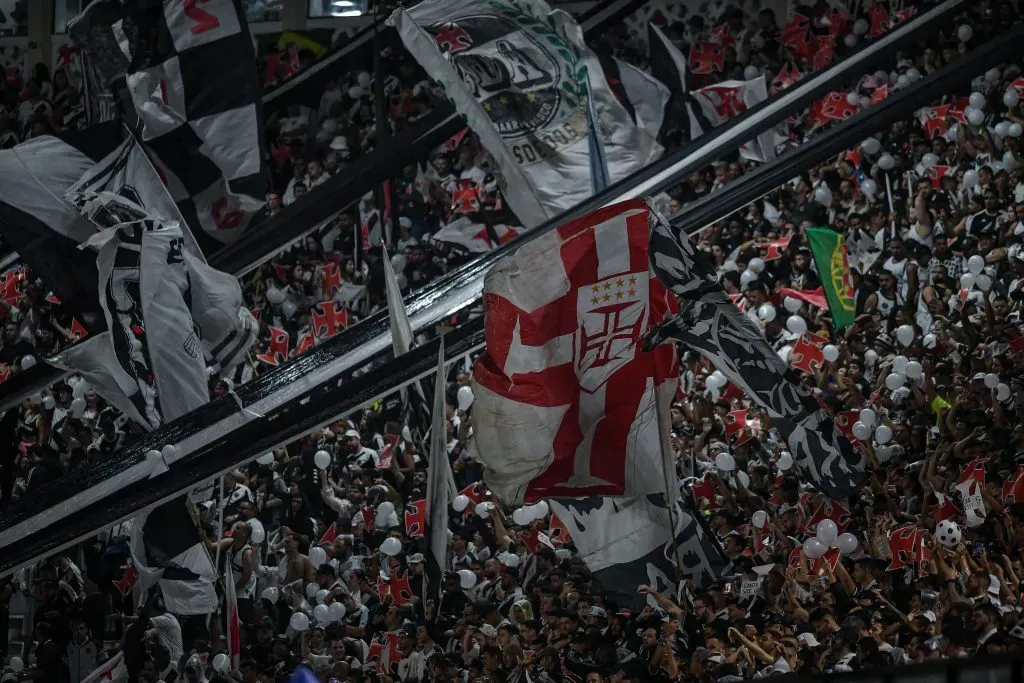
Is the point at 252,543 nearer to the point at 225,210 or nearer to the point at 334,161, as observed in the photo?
the point at 225,210

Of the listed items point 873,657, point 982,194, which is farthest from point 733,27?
point 873,657

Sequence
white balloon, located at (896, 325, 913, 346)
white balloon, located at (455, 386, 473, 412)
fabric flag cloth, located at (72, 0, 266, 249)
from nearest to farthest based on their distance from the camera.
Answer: white balloon, located at (896, 325, 913, 346)
white balloon, located at (455, 386, 473, 412)
fabric flag cloth, located at (72, 0, 266, 249)

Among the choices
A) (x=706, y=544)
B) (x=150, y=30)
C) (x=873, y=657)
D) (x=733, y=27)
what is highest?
(x=150, y=30)

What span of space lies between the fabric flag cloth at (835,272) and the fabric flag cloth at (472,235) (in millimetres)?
2597

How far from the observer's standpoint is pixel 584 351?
8.31 m

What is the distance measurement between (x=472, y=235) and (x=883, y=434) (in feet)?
13.5

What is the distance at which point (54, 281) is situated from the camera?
36.3 feet

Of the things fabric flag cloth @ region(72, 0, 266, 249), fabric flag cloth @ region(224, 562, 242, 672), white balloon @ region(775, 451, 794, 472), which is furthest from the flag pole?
fabric flag cloth @ region(72, 0, 266, 249)

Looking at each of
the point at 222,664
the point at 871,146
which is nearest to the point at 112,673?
the point at 222,664

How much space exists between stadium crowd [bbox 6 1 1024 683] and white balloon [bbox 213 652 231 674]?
0.26ft

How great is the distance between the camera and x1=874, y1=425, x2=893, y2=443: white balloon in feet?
31.9

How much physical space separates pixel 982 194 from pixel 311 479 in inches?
199

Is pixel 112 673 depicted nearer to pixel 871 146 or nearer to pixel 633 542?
pixel 633 542

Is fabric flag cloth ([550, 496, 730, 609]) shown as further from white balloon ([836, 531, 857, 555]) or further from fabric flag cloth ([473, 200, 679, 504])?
white balloon ([836, 531, 857, 555])
